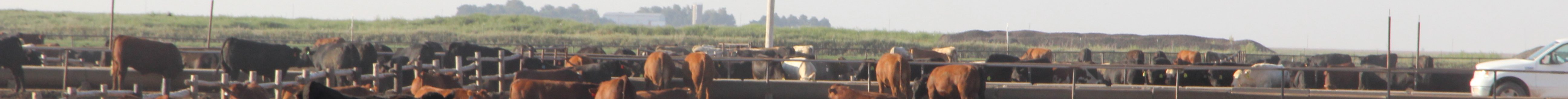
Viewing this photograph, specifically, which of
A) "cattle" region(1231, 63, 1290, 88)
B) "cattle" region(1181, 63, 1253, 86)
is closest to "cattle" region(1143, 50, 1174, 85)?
"cattle" region(1181, 63, 1253, 86)

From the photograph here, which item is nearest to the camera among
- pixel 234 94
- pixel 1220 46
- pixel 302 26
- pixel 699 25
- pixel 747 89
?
pixel 234 94

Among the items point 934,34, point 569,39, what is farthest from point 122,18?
point 934,34

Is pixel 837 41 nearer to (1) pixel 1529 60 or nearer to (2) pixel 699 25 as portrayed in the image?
(2) pixel 699 25

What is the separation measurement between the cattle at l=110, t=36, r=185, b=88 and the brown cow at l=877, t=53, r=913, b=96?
16.2 ft

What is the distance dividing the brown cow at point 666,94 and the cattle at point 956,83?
1828mm

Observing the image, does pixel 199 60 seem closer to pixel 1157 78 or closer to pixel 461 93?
pixel 461 93

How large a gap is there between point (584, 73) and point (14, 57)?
4242 mm

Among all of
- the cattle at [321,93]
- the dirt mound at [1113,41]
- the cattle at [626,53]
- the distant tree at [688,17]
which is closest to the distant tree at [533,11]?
the distant tree at [688,17]

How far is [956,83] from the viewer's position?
334 inches

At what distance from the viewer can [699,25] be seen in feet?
137

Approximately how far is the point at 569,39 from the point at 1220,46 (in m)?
15.0

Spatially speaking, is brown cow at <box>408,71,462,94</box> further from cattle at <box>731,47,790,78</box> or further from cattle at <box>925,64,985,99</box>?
cattle at <box>731,47,790,78</box>

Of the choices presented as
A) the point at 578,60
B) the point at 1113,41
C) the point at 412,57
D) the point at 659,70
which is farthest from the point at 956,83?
the point at 1113,41

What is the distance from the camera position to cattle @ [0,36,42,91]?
392 inches
